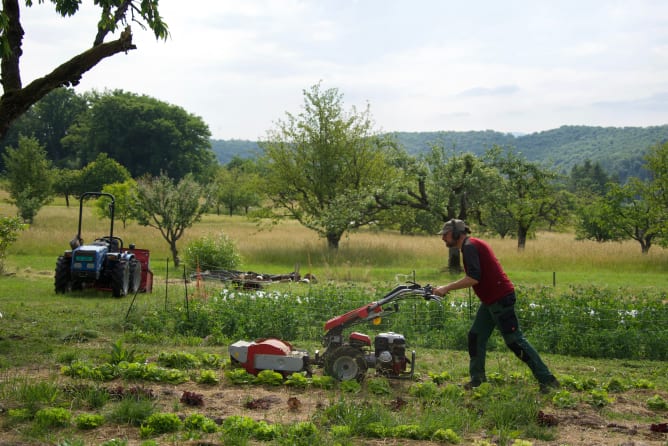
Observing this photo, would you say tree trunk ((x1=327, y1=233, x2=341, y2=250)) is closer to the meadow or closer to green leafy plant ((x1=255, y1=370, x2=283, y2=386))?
the meadow

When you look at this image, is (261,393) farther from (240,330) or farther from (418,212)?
(418,212)

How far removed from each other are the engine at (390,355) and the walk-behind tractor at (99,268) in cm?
813

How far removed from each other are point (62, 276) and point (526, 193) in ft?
75.4

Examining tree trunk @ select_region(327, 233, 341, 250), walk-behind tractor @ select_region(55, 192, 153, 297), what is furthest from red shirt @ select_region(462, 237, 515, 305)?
tree trunk @ select_region(327, 233, 341, 250)

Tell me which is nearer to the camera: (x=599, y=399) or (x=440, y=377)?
(x=599, y=399)

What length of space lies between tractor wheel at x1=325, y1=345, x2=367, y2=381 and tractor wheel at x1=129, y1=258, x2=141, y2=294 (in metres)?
8.80

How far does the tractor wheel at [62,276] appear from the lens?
567 inches

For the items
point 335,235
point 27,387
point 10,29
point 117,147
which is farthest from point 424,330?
point 117,147

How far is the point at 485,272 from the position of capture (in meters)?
6.95

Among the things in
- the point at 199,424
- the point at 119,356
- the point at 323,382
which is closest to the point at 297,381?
the point at 323,382

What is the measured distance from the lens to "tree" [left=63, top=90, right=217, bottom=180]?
70250 mm

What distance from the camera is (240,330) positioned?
9.83m

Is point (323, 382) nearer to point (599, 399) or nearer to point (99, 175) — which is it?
point (599, 399)

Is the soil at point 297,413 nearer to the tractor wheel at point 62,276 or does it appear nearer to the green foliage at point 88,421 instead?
the green foliage at point 88,421
